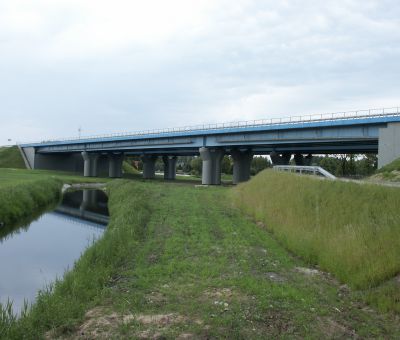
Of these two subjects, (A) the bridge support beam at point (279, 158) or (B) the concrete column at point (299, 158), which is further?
(B) the concrete column at point (299, 158)

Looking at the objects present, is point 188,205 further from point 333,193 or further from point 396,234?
point 396,234

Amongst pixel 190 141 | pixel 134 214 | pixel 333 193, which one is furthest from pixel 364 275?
pixel 190 141

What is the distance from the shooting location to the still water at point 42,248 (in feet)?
44.0

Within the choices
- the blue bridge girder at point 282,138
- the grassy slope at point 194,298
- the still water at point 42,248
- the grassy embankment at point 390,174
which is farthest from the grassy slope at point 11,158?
the grassy slope at point 194,298

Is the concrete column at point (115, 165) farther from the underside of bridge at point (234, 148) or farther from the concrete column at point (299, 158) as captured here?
the concrete column at point (299, 158)

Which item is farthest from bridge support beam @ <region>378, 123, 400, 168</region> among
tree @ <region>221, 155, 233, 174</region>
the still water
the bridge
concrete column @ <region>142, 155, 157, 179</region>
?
tree @ <region>221, 155, 233, 174</region>

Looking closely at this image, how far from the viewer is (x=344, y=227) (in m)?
12.5

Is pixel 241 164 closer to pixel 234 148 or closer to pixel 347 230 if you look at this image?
pixel 234 148

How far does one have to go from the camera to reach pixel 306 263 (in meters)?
13.1

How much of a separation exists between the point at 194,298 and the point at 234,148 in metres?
60.4

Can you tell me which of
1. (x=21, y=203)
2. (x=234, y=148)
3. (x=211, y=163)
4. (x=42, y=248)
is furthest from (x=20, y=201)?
(x=234, y=148)

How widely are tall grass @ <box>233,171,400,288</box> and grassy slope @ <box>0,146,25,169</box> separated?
348 ft

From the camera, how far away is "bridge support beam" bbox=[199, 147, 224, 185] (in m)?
67.7

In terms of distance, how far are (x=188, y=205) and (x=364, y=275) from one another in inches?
789
